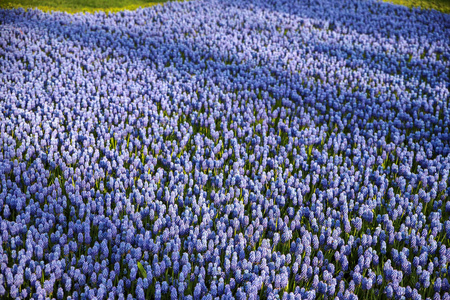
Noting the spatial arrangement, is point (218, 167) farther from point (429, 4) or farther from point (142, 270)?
point (429, 4)

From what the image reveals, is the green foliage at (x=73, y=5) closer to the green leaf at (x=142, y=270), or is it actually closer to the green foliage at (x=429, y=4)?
the green foliage at (x=429, y=4)

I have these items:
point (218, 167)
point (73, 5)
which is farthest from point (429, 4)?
point (218, 167)

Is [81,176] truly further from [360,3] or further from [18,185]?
[360,3]

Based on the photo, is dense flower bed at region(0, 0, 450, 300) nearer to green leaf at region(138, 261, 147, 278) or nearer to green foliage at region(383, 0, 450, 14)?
green leaf at region(138, 261, 147, 278)

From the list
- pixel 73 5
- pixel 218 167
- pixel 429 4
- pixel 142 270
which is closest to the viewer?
pixel 142 270

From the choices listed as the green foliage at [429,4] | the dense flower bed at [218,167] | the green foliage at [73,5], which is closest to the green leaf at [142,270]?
the dense flower bed at [218,167]

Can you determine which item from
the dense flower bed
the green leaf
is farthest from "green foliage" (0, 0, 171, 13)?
the green leaf

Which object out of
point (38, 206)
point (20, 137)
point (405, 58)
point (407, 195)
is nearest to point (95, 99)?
point (20, 137)

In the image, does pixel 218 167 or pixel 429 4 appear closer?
pixel 218 167
